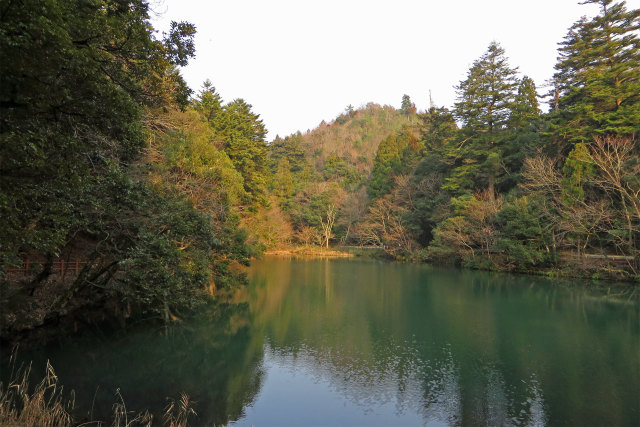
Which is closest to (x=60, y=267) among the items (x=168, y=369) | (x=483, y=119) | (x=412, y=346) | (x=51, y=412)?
(x=168, y=369)

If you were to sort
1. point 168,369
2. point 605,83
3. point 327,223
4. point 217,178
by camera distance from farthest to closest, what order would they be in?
point 327,223 → point 605,83 → point 217,178 → point 168,369

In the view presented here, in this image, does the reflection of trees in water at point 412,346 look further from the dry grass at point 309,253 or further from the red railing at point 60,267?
the dry grass at point 309,253

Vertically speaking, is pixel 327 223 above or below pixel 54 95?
above

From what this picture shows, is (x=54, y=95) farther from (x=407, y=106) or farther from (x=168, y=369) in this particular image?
(x=407, y=106)

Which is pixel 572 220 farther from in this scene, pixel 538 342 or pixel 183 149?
pixel 183 149

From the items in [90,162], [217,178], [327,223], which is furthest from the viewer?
[327,223]

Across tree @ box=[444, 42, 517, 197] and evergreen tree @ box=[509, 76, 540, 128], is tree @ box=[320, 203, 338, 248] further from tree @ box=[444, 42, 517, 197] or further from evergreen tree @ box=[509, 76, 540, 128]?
evergreen tree @ box=[509, 76, 540, 128]

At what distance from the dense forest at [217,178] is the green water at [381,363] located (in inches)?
58.2

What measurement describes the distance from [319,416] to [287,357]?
3.23 meters

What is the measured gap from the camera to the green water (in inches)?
289

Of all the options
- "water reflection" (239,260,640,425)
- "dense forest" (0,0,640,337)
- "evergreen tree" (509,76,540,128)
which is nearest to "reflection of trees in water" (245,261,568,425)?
"water reflection" (239,260,640,425)

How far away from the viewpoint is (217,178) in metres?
18.6

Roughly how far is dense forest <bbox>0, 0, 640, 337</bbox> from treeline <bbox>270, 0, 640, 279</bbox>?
12 centimetres

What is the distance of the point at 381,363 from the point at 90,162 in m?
7.62
